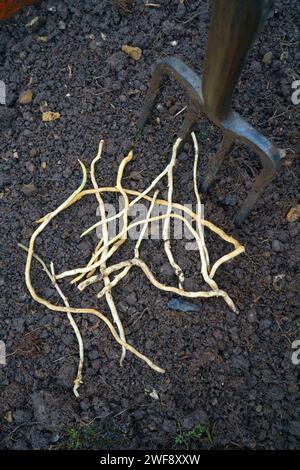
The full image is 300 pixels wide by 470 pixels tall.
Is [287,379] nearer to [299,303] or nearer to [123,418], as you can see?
[299,303]

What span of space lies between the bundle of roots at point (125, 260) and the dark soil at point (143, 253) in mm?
29

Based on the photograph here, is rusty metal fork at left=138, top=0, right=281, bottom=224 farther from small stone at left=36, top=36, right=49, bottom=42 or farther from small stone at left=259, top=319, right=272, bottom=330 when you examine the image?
small stone at left=36, top=36, right=49, bottom=42

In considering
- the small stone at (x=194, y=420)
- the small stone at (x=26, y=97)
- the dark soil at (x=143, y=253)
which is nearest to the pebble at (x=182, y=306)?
the dark soil at (x=143, y=253)

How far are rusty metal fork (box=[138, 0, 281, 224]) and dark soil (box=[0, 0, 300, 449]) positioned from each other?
118mm

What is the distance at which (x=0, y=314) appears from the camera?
1.58 m

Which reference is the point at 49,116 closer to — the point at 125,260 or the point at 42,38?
the point at 42,38

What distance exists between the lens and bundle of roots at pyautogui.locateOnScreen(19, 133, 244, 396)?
5.01 ft

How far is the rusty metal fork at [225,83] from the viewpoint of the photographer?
3.44 feet

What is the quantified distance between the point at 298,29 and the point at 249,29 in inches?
33.0

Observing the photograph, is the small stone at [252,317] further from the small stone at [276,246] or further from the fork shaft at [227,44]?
the fork shaft at [227,44]

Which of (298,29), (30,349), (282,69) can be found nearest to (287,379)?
(30,349)

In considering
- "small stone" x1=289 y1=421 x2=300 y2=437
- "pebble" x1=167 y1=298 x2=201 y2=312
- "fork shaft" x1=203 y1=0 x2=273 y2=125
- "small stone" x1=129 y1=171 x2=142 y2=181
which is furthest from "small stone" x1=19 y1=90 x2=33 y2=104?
"small stone" x1=289 y1=421 x2=300 y2=437

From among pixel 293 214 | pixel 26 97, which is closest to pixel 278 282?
pixel 293 214
